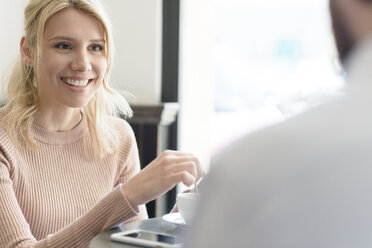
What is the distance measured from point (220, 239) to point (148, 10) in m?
2.63

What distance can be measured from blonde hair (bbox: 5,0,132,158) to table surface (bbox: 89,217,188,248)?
55 cm

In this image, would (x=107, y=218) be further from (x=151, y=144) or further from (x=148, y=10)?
(x=148, y=10)

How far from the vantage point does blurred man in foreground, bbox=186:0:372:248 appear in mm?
468

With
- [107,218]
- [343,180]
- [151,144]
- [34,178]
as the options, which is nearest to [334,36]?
[343,180]

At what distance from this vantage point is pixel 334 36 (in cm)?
54

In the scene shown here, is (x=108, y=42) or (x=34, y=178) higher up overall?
(x=108, y=42)

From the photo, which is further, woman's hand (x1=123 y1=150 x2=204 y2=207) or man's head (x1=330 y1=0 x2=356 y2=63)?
woman's hand (x1=123 y1=150 x2=204 y2=207)

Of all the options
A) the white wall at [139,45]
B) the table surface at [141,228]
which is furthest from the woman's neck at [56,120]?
A: the white wall at [139,45]

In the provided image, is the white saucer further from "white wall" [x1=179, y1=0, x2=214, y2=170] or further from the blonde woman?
"white wall" [x1=179, y1=0, x2=214, y2=170]

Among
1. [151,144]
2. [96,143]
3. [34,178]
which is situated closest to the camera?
[34,178]

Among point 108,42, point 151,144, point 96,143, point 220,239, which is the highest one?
point 108,42

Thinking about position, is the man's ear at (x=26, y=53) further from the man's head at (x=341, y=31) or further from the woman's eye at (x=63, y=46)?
the man's head at (x=341, y=31)

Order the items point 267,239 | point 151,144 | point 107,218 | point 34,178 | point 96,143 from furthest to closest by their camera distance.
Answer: point 151,144
point 96,143
point 34,178
point 107,218
point 267,239

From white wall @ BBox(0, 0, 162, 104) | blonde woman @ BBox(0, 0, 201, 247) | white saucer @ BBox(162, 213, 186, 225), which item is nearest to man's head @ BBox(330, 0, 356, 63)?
white saucer @ BBox(162, 213, 186, 225)
